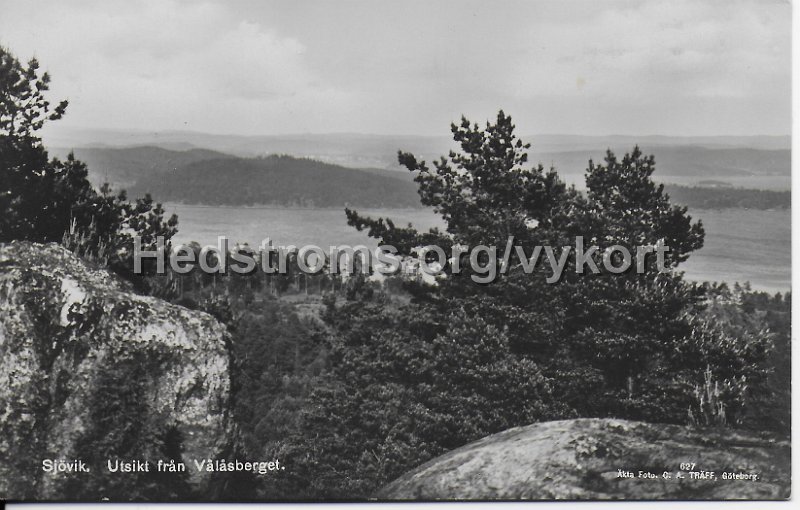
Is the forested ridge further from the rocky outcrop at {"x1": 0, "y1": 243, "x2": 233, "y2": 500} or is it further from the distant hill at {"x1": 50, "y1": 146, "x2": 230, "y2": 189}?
the rocky outcrop at {"x1": 0, "y1": 243, "x2": 233, "y2": 500}

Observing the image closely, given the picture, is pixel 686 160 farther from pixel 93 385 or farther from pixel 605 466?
pixel 93 385

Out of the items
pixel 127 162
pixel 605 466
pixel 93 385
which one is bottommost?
pixel 605 466

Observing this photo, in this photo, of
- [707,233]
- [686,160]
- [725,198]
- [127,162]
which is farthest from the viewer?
[725,198]

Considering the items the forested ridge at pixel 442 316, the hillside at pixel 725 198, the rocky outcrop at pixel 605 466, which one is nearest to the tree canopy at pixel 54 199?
the forested ridge at pixel 442 316

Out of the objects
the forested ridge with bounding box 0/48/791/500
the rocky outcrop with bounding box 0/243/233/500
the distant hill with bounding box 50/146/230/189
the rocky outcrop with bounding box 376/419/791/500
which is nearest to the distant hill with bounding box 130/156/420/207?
the forested ridge with bounding box 0/48/791/500

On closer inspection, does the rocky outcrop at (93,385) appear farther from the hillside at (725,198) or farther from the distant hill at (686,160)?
the hillside at (725,198)

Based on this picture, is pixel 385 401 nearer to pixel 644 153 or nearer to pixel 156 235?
pixel 156 235

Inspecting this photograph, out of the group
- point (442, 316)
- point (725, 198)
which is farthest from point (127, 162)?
point (725, 198)

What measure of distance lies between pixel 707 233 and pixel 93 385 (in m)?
9.24

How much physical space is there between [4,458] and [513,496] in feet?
21.9

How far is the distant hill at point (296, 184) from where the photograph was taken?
1043 cm

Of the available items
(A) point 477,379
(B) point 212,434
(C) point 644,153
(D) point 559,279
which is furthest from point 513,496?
(C) point 644,153

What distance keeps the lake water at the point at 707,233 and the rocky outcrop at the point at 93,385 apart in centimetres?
159

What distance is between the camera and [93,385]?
339 inches
